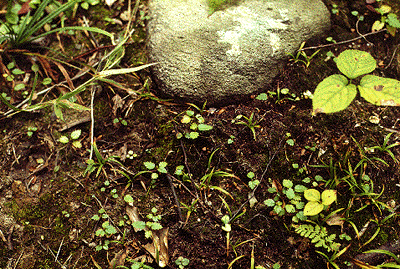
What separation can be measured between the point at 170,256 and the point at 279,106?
1.36 meters

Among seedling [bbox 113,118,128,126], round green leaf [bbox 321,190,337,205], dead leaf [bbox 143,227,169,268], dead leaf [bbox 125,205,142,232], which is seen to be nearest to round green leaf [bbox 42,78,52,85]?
seedling [bbox 113,118,128,126]

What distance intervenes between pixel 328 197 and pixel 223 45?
1341 millimetres

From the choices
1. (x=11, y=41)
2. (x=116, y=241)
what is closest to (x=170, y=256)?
(x=116, y=241)

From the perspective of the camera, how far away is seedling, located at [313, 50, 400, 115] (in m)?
1.64

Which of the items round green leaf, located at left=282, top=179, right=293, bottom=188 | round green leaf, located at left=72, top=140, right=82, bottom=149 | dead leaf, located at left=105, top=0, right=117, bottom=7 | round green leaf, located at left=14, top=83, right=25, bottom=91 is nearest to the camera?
round green leaf, located at left=282, top=179, right=293, bottom=188

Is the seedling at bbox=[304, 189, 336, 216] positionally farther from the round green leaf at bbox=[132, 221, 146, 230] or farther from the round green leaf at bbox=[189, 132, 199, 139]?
the round green leaf at bbox=[132, 221, 146, 230]

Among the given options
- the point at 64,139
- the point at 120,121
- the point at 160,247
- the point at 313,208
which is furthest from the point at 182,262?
the point at 64,139

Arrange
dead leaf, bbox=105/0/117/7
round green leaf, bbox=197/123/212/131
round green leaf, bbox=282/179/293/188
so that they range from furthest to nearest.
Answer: dead leaf, bbox=105/0/117/7 → round green leaf, bbox=197/123/212/131 → round green leaf, bbox=282/179/293/188

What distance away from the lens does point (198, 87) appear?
7.21 ft

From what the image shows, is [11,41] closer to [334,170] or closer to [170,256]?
[170,256]

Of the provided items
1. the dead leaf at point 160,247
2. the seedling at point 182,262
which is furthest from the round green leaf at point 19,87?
the seedling at point 182,262

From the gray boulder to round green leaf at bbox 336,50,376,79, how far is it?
571mm

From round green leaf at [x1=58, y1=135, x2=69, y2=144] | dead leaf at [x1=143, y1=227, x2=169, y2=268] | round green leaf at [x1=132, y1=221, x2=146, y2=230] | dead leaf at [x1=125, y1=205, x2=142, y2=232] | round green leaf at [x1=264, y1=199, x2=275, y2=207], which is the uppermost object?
round green leaf at [x1=58, y1=135, x2=69, y2=144]

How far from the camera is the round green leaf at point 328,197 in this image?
185 cm
